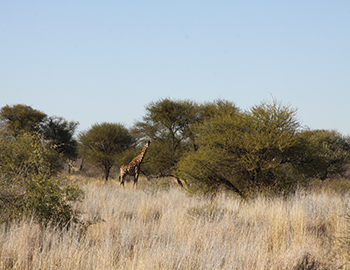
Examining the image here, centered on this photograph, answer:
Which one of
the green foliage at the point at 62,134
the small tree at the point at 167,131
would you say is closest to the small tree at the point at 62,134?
the green foliage at the point at 62,134

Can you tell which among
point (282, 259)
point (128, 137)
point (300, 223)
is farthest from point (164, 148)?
point (282, 259)

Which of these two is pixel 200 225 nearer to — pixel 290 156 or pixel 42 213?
pixel 42 213

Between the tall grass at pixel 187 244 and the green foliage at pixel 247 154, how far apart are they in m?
2.56

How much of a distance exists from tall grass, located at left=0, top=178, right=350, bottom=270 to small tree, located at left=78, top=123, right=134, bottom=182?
14.9m

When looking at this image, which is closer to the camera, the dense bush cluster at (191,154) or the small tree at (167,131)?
the dense bush cluster at (191,154)

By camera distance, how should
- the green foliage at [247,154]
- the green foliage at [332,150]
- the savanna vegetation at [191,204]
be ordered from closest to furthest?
the savanna vegetation at [191,204] < the green foliage at [247,154] < the green foliage at [332,150]

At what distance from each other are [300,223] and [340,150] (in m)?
18.9

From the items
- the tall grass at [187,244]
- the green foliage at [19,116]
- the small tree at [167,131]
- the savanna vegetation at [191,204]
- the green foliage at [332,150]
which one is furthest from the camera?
the green foliage at [19,116]

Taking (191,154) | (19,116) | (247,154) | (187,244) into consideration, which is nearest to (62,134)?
(19,116)

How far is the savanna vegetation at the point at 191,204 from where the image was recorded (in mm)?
4320

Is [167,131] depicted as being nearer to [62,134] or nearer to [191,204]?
[191,204]

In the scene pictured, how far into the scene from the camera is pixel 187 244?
15.6 feet

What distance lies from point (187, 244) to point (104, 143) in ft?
61.9

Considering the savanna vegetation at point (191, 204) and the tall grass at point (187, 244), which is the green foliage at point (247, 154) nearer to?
the savanna vegetation at point (191, 204)
